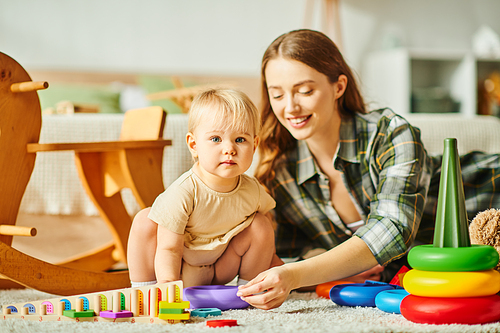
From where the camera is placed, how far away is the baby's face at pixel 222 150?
879mm

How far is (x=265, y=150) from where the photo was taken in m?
1.23

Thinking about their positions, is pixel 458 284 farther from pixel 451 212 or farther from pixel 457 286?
pixel 451 212

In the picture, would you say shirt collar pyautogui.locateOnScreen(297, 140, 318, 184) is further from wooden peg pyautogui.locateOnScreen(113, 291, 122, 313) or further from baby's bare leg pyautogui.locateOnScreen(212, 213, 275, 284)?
wooden peg pyautogui.locateOnScreen(113, 291, 122, 313)

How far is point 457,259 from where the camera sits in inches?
Result: 27.4

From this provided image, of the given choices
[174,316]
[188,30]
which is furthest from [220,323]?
[188,30]

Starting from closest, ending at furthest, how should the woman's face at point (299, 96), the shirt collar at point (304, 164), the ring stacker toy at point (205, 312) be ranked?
the ring stacker toy at point (205, 312) → the woman's face at point (299, 96) → the shirt collar at point (304, 164)

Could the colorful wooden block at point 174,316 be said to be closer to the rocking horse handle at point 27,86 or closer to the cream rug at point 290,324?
the cream rug at point 290,324

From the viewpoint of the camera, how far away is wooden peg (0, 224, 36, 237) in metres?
0.90

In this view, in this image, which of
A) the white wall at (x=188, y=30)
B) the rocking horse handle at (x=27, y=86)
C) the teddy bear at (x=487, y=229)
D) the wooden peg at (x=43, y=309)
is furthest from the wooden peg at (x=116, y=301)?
the white wall at (x=188, y=30)

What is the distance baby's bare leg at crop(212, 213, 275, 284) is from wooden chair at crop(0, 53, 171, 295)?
284mm

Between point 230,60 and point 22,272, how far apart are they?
2608 millimetres

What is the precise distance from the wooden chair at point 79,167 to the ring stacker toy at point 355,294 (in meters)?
0.49

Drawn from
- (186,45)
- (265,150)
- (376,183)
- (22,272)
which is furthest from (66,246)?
(186,45)

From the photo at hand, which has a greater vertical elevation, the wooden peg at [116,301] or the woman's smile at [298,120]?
the woman's smile at [298,120]
